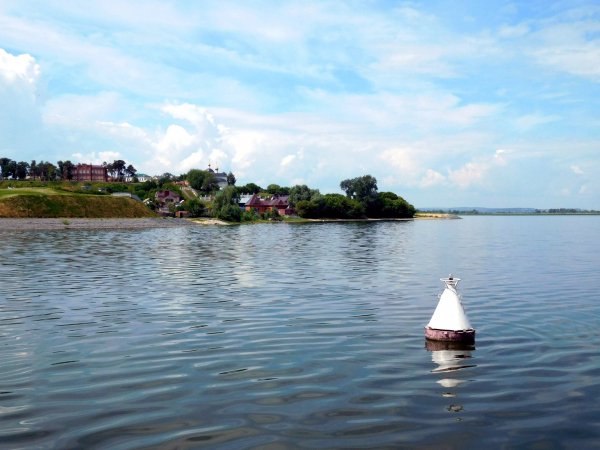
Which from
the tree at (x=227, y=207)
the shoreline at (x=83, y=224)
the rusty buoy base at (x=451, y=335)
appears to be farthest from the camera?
the tree at (x=227, y=207)

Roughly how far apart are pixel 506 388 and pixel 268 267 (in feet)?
91.7

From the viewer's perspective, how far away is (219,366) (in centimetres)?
1320

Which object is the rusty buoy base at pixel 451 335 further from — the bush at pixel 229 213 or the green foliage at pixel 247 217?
the green foliage at pixel 247 217

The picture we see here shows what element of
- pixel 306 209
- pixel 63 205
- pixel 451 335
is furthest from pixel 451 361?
pixel 306 209

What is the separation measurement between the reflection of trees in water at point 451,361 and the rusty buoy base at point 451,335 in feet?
0.39

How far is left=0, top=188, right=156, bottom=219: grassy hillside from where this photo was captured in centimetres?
12221

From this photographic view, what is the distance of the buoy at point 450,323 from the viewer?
1531 cm

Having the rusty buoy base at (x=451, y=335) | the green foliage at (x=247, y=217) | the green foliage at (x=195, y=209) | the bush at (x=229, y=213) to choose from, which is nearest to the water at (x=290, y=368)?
the rusty buoy base at (x=451, y=335)

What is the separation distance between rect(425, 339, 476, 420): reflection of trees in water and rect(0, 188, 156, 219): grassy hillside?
126119 mm

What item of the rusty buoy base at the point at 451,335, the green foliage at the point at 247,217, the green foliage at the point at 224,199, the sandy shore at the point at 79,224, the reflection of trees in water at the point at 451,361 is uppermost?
the green foliage at the point at 224,199

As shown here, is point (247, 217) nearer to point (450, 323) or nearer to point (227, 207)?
point (227, 207)

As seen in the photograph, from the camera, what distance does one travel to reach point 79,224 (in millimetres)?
114125

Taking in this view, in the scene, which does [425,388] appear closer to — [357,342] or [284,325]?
[357,342]

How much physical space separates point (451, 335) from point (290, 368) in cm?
538
